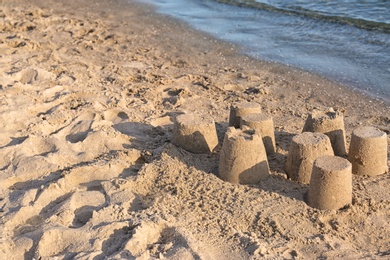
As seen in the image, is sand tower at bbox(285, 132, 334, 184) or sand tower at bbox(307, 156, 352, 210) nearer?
sand tower at bbox(307, 156, 352, 210)

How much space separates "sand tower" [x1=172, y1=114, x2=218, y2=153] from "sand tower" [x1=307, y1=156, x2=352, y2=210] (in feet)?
3.54

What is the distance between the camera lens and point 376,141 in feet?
13.3

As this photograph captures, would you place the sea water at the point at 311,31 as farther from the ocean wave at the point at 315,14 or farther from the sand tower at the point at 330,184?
→ the sand tower at the point at 330,184

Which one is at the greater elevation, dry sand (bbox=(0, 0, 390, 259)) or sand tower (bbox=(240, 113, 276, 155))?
sand tower (bbox=(240, 113, 276, 155))

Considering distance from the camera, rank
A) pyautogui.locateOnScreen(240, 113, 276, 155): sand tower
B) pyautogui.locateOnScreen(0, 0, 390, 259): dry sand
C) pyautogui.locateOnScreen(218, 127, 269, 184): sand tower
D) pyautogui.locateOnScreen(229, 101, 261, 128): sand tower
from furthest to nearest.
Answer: pyautogui.locateOnScreen(229, 101, 261, 128): sand tower < pyautogui.locateOnScreen(240, 113, 276, 155): sand tower < pyautogui.locateOnScreen(218, 127, 269, 184): sand tower < pyautogui.locateOnScreen(0, 0, 390, 259): dry sand

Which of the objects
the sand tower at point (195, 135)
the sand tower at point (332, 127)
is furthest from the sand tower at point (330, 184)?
the sand tower at point (195, 135)

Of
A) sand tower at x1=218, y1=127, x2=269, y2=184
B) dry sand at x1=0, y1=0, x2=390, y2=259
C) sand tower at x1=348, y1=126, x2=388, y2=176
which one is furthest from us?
sand tower at x1=348, y1=126, x2=388, y2=176

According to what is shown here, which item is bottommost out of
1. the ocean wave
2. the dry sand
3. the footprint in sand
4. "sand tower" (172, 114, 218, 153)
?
the footprint in sand

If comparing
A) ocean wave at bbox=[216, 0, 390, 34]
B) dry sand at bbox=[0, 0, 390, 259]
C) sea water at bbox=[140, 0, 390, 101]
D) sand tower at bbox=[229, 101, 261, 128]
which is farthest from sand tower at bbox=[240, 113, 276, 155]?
ocean wave at bbox=[216, 0, 390, 34]

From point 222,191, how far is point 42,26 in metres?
6.94

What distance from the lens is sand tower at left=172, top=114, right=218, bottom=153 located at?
14.5 ft

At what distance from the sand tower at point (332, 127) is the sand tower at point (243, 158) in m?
0.63

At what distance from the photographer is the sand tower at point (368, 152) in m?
4.07

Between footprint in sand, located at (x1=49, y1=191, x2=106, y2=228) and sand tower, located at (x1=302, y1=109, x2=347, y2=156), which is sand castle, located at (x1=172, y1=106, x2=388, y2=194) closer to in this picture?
sand tower, located at (x1=302, y1=109, x2=347, y2=156)
